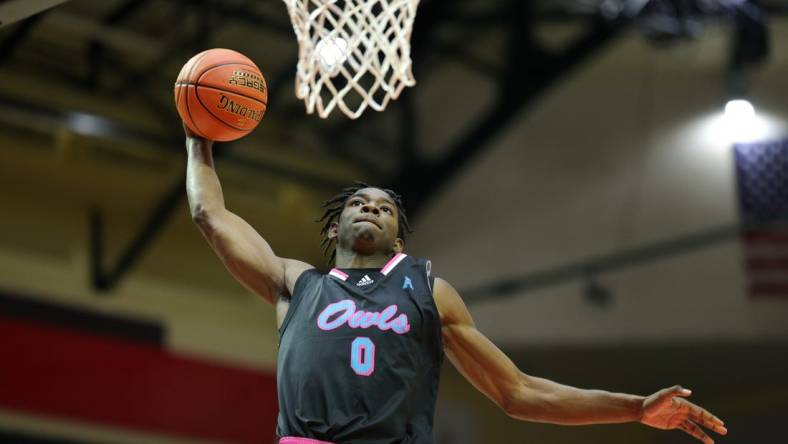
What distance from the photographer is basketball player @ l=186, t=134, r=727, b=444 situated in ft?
13.4

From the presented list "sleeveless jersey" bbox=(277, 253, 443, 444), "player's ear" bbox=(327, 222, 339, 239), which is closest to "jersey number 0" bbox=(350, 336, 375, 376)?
"sleeveless jersey" bbox=(277, 253, 443, 444)

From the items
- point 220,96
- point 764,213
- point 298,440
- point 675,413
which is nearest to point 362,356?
point 298,440

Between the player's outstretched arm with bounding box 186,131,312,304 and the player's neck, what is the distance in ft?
0.49

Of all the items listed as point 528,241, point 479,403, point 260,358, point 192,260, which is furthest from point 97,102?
point 479,403

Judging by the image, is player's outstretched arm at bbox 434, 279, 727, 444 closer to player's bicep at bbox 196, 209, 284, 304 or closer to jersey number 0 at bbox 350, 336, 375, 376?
jersey number 0 at bbox 350, 336, 375, 376

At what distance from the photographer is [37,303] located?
39.5 ft

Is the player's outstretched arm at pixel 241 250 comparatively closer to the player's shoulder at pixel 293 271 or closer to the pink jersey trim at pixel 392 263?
the player's shoulder at pixel 293 271

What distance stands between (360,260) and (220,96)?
902 millimetres

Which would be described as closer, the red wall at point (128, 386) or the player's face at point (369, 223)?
the player's face at point (369, 223)

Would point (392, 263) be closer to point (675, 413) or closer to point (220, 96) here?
point (220, 96)

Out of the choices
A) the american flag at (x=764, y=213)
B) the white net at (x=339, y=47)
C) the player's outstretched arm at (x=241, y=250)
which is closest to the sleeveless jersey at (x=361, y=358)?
the player's outstretched arm at (x=241, y=250)

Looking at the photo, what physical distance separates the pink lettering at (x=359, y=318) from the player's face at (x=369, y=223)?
Result: 33 centimetres

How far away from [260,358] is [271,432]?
0.97 m

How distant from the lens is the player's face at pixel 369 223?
14.9 feet
